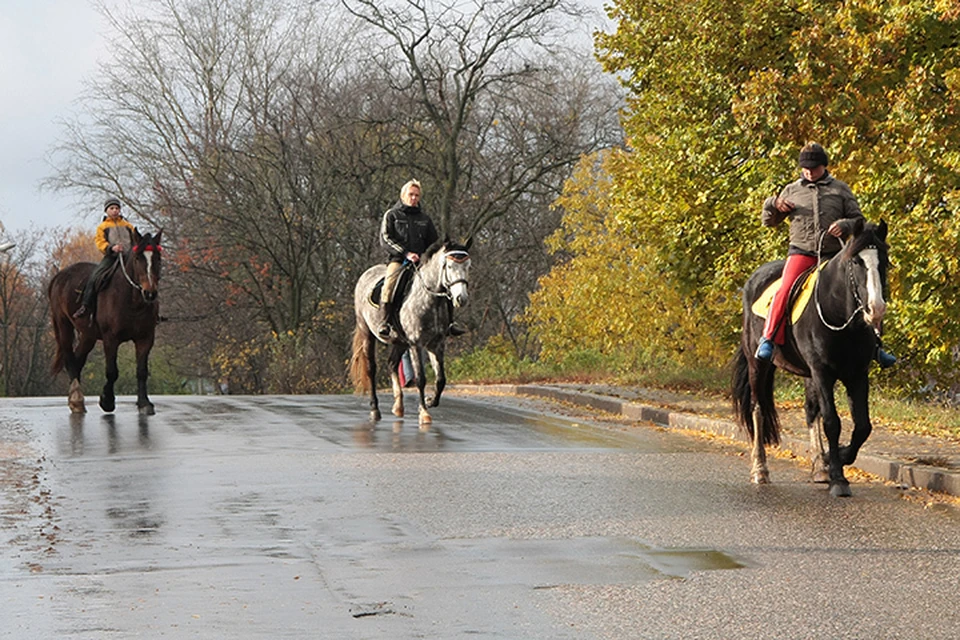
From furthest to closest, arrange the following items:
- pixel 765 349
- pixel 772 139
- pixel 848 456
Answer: pixel 772 139 < pixel 765 349 < pixel 848 456

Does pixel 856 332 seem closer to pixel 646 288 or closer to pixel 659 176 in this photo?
pixel 659 176

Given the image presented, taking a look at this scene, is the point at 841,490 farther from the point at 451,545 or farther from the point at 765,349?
the point at 451,545

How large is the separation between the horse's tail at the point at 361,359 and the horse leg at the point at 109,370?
3327mm

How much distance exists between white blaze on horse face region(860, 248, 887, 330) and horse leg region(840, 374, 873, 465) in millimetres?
721

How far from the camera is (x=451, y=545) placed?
9.24 metres

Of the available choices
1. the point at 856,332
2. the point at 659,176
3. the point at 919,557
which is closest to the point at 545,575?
the point at 919,557

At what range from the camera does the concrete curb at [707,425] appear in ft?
40.7

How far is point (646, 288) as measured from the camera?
3100cm

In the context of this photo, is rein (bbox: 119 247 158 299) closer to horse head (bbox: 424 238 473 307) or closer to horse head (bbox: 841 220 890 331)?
horse head (bbox: 424 238 473 307)

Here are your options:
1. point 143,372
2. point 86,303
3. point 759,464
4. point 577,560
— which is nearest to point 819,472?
point 759,464

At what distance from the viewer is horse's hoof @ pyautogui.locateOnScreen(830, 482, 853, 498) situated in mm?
11852

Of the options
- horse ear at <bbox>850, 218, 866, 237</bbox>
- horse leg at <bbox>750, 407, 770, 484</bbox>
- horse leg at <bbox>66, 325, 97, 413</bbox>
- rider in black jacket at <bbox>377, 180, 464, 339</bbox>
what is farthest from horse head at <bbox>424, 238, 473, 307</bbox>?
horse ear at <bbox>850, 218, 866, 237</bbox>

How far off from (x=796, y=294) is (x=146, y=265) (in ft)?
34.4

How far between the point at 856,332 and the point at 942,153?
206 inches
